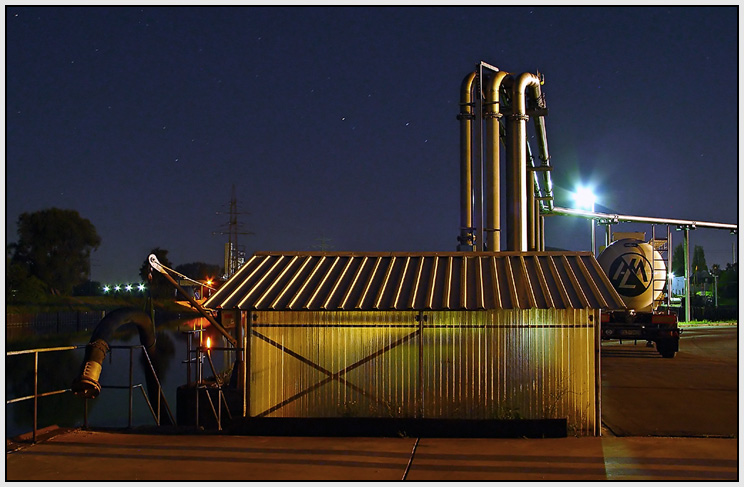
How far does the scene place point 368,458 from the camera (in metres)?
9.27

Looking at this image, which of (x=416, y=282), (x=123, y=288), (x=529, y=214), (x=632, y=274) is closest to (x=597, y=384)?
(x=416, y=282)

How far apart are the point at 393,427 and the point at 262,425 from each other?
2.07 m

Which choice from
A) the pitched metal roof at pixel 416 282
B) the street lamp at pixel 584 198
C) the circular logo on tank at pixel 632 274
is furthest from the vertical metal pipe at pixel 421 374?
the street lamp at pixel 584 198

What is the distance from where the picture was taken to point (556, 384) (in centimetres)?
1081

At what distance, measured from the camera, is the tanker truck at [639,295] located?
22.1 meters

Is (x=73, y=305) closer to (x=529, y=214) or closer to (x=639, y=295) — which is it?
(x=529, y=214)

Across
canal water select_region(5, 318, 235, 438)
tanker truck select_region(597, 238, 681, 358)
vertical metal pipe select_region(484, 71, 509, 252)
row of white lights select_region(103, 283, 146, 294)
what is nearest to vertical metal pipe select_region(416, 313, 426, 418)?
canal water select_region(5, 318, 235, 438)

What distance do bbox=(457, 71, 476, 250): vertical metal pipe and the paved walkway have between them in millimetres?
9013

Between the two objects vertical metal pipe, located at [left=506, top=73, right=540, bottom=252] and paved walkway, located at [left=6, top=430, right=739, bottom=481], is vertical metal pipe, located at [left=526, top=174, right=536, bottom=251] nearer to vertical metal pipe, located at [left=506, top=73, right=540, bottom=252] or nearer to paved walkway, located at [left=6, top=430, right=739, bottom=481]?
vertical metal pipe, located at [left=506, top=73, right=540, bottom=252]

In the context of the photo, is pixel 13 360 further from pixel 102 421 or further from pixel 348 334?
pixel 348 334

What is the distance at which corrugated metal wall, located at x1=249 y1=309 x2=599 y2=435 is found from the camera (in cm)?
1083

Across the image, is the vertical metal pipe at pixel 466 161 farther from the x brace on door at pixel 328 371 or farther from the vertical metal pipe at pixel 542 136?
the x brace on door at pixel 328 371

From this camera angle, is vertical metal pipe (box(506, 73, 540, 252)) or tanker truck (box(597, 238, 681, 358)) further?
tanker truck (box(597, 238, 681, 358))

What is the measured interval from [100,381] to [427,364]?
37995 millimetres
